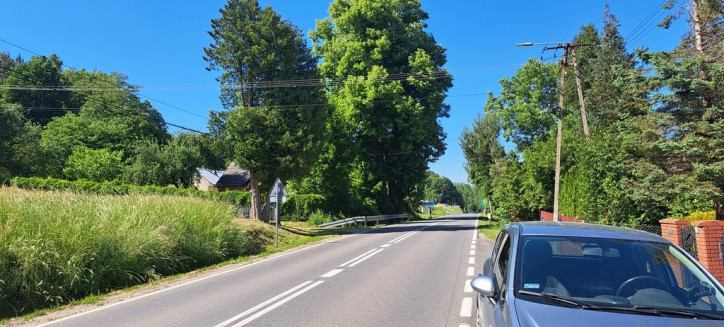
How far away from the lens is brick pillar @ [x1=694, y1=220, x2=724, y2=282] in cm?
731

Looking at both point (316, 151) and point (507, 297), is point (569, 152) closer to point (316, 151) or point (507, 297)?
point (316, 151)

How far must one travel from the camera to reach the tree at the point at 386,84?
33.6 metres

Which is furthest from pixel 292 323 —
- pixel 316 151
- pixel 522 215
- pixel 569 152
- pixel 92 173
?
pixel 92 173

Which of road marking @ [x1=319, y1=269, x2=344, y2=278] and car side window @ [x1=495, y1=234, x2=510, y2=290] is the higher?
car side window @ [x1=495, y1=234, x2=510, y2=290]

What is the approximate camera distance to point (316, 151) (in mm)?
23984

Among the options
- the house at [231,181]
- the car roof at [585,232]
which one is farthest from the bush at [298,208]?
the car roof at [585,232]

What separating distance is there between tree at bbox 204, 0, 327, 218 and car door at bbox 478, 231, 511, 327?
1880 cm

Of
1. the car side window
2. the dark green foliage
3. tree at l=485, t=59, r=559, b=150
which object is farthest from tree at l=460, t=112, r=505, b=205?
the dark green foliage

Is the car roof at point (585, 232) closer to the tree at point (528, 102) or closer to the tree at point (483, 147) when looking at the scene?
the tree at point (528, 102)

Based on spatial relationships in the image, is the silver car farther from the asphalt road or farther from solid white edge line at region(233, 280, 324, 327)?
solid white edge line at region(233, 280, 324, 327)

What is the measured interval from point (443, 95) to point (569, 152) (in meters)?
14.9

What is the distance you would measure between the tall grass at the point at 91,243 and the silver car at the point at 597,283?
847 cm

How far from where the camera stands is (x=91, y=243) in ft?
30.8

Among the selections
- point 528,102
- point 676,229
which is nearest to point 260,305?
point 676,229
